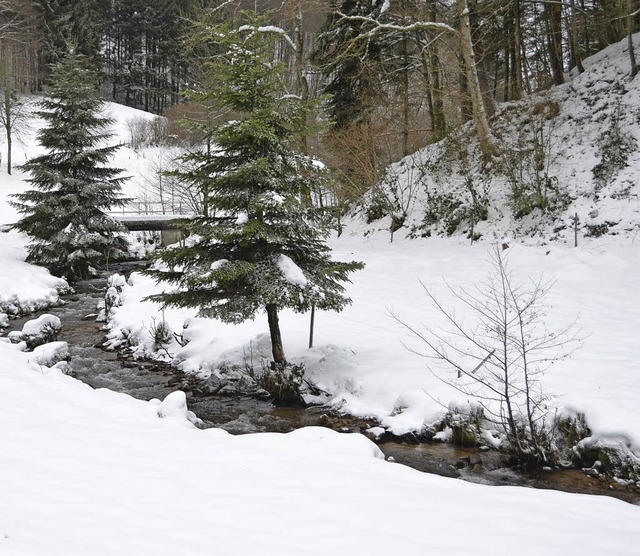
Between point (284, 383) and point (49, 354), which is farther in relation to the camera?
point (49, 354)

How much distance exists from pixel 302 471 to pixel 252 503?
0.79m

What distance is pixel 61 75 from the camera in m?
17.8

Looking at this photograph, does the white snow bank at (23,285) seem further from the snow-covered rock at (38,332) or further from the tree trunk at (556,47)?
the tree trunk at (556,47)

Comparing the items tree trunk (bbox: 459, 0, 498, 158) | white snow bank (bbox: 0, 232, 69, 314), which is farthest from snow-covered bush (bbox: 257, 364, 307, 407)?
tree trunk (bbox: 459, 0, 498, 158)

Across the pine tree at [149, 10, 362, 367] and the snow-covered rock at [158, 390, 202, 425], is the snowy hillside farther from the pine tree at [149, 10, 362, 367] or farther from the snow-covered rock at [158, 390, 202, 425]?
the snow-covered rock at [158, 390, 202, 425]

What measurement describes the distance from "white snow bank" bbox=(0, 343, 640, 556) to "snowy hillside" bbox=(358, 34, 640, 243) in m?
10.00

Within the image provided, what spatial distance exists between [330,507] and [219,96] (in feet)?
21.3

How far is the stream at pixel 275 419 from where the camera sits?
5.20 metres

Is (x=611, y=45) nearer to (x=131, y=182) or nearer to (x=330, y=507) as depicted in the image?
(x=330, y=507)

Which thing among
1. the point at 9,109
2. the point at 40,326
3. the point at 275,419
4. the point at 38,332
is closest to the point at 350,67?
the point at 40,326

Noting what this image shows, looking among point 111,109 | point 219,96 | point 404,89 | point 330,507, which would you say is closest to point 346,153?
point 404,89

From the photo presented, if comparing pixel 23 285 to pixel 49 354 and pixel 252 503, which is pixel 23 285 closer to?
pixel 49 354

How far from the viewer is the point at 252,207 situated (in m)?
7.16

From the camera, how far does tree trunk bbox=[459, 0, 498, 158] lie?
43.7 ft
